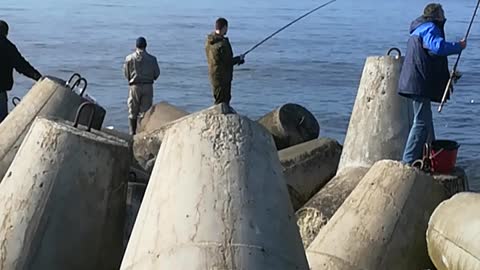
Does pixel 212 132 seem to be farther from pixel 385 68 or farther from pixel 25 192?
pixel 385 68

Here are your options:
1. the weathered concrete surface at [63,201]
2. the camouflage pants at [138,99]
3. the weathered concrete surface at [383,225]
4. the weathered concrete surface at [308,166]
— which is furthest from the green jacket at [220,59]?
the weathered concrete surface at [63,201]

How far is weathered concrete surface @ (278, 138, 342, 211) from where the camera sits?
783 centimetres

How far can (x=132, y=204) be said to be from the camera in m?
5.82

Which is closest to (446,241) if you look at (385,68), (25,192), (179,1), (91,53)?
(25,192)

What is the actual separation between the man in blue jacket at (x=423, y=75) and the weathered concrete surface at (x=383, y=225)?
4.66 ft

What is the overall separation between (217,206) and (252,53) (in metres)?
23.8

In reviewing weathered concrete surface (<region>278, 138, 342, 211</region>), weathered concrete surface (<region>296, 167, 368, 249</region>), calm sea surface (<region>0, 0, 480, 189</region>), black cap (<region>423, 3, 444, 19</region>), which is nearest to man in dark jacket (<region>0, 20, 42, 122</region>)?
weathered concrete surface (<region>278, 138, 342, 211</region>)

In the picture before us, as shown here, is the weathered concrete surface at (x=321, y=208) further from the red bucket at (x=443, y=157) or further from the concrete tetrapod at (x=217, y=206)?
the concrete tetrapod at (x=217, y=206)

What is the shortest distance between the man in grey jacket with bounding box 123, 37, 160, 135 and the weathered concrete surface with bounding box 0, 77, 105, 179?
5.07m

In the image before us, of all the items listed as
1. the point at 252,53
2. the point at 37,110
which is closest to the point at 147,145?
the point at 37,110

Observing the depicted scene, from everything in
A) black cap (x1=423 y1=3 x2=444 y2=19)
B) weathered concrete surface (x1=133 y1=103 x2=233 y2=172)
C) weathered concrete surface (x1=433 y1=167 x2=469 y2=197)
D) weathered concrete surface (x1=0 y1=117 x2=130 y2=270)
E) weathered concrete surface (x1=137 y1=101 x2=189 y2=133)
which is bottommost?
weathered concrete surface (x1=137 y1=101 x2=189 y2=133)

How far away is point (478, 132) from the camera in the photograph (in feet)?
55.4

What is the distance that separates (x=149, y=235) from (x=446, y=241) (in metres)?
2.02

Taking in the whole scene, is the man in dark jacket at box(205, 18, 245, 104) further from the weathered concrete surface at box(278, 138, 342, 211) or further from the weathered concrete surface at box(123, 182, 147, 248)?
the weathered concrete surface at box(123, 182, 147, 248)
